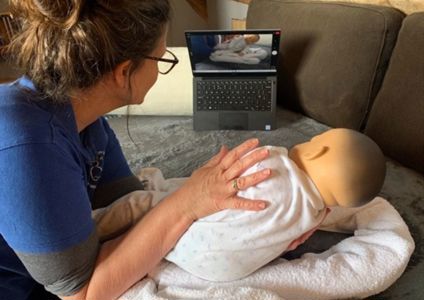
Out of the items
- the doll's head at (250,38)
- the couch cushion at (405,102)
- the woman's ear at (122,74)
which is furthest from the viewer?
the doll's head at (250,38)

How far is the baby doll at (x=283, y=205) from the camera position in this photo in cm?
76

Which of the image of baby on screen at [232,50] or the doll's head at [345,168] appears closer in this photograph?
the doll's head at [345,168]

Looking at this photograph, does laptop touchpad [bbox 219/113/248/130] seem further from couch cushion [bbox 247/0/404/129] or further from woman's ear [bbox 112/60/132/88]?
woman's ear [bbox 112/60/132/88]

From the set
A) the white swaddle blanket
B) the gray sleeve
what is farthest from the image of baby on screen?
the gray sleeve

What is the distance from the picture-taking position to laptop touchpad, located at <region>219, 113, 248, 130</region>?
58.7 inches

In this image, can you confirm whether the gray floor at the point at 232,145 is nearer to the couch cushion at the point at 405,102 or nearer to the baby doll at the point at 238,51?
the couch cushion at the point at 405,102

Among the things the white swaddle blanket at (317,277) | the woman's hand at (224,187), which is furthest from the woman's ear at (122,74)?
the white swaddle blanket at (317,277)

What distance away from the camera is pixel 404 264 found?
82 centimetres

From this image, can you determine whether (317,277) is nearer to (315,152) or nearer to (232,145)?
(315,152)

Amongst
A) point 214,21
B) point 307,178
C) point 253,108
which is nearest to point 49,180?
point 307,178

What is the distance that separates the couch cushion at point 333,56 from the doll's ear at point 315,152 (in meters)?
0.64

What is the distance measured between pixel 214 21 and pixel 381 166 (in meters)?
2.15

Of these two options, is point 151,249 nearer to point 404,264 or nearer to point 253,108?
point 404,264

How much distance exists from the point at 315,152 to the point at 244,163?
0.44 ft
